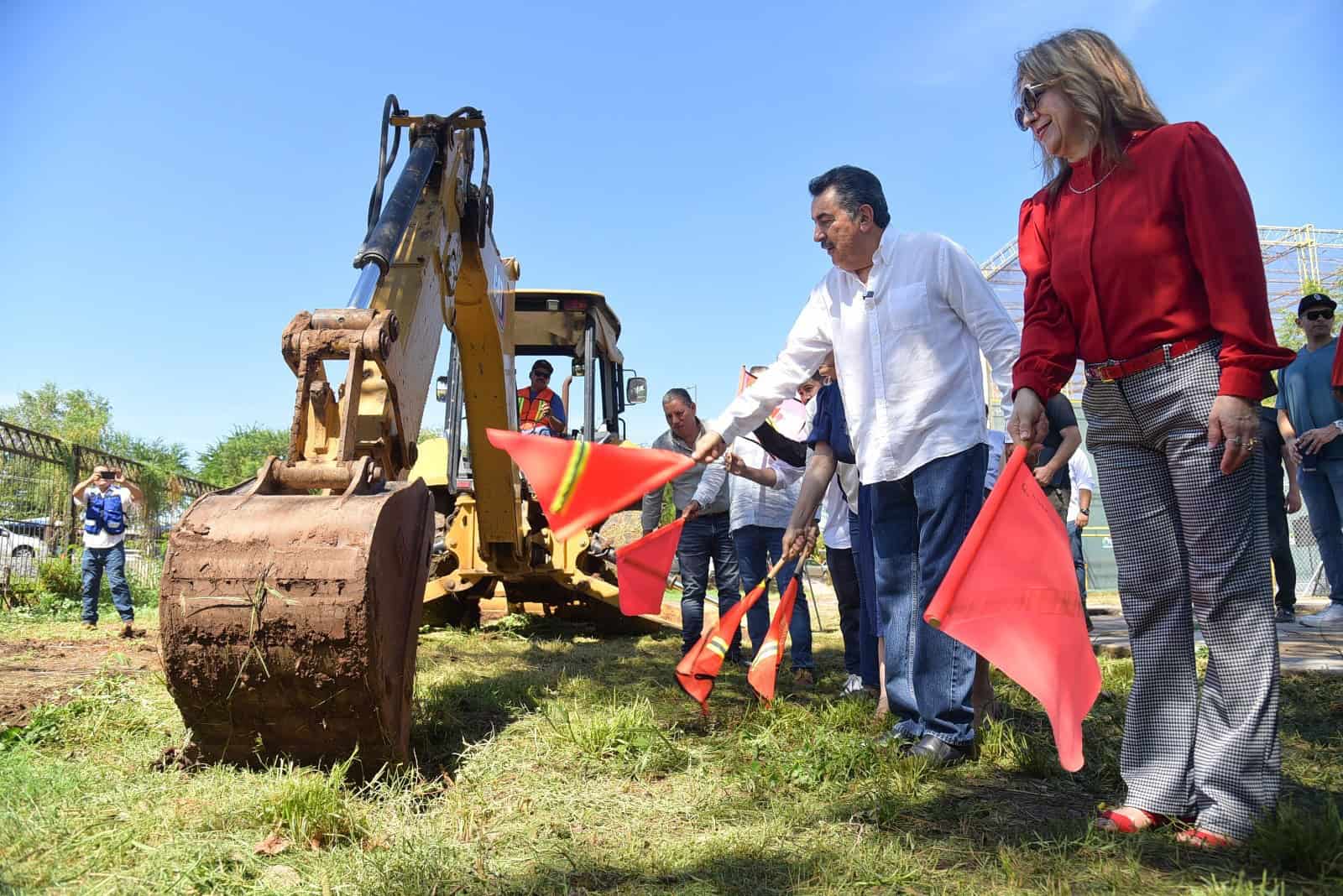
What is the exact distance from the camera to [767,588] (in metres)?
5.88

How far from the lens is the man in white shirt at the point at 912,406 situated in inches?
134

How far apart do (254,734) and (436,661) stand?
310 cm

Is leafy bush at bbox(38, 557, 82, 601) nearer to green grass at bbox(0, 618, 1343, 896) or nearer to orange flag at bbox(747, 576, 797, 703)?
green grass at bbox(0, 618, 1343, 896)

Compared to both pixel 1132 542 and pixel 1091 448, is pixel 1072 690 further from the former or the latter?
pixel 1091 448

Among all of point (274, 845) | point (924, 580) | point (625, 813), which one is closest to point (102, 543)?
point (274, 845)

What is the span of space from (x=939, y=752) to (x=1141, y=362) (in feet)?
5.04

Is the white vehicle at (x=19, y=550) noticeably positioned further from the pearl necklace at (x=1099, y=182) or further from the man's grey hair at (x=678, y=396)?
the pearl necklace at (x=1099, y=182)

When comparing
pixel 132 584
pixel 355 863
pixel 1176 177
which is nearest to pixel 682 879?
pixel 355 863

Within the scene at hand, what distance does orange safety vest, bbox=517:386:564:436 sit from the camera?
26.7ft

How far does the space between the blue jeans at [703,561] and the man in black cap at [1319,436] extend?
4210 millimetres

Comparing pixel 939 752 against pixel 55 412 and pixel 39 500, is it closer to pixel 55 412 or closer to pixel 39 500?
pixel 39 500

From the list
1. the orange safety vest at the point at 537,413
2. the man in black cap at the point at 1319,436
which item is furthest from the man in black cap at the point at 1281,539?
the orange safety vest at the point at 537,413

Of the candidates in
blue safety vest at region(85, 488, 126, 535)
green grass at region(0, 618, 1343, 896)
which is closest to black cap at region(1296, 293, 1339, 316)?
green grass at region(0, 618, 1343, 896)

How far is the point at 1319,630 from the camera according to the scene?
630 cm
